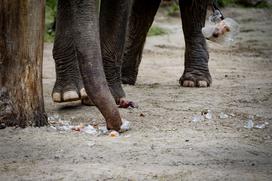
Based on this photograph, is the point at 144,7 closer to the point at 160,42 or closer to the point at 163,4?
the point at 160,42

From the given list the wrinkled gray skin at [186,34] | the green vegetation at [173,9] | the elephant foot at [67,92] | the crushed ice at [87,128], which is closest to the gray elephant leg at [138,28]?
the wrinkled gray skin at [186,34]

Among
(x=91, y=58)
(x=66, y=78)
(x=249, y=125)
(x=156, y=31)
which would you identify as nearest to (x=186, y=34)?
(x=66, y=78)

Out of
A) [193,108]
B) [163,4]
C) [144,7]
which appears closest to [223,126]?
[193,108]

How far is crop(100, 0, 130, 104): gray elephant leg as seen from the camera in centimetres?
500

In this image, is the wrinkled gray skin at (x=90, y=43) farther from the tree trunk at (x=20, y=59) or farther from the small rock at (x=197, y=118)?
the small rock at (x=197, y=118)

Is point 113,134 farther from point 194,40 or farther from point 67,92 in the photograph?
point 194,40

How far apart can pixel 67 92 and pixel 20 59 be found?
0.82 meters

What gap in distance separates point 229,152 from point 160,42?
21.3ft

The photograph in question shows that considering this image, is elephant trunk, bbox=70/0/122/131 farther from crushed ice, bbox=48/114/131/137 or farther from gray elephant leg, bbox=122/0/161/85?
gray elephant leg, bbox=122/0/161/85

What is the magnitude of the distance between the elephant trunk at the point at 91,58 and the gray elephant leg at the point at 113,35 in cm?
71

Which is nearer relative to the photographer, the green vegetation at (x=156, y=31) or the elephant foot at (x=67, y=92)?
the elephant foot at (x=67, y=92)

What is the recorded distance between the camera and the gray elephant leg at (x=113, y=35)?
5.00 meters

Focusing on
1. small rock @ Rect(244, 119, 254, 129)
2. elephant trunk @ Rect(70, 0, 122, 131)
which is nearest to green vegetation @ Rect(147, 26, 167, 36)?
small rock @ Rect(244, 119, 254, 129)

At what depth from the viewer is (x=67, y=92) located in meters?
5.04
